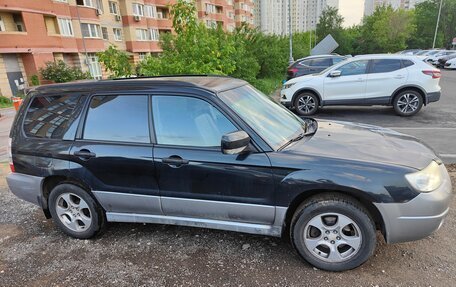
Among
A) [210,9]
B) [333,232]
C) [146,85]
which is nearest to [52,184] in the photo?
[146,85]

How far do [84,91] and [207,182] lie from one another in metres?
1.70

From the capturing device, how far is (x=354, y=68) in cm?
845

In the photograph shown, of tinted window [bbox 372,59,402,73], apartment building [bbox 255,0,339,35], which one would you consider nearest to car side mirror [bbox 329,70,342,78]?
tinted window [bbox 372,59,402,73]

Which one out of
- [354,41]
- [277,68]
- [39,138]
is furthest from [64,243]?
[354,41]

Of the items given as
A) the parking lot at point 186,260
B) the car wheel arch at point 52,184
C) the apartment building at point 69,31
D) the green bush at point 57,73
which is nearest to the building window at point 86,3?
the apartment building at point 69,31

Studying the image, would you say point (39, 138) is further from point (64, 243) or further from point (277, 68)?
point (277, 68)

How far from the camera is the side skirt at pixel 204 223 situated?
2701mm

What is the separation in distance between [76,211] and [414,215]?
335cm

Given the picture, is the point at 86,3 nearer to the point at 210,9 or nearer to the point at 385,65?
the point at 210,9

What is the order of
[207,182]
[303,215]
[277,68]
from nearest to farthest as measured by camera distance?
1. [303,215]
2. [207,182]
3. [277,68]

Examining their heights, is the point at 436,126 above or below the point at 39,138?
below

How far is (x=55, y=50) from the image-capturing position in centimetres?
2467

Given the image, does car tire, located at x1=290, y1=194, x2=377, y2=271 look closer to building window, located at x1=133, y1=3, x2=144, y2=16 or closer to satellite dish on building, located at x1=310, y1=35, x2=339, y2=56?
satellite dish on building, located at x1=310, y1=35, x2=339, y2=56

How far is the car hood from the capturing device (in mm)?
2518
